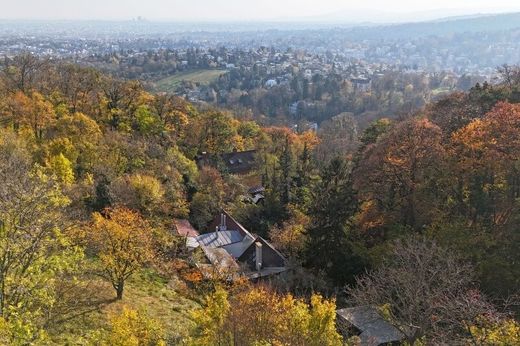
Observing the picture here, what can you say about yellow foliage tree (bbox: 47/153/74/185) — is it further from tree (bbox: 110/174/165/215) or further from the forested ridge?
tree (bbox: 110/174/165/215)

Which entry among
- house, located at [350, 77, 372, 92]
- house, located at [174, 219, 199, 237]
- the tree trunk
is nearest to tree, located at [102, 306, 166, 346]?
the tree trunk

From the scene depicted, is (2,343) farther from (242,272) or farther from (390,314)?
(242,272)

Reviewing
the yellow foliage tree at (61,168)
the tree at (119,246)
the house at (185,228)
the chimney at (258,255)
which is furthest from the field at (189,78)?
the tree at (119,246)

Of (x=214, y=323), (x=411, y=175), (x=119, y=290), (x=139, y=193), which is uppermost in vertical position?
(x=411, y=175)

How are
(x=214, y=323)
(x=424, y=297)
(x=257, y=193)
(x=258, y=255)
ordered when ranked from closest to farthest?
1. (x=214, y=323)
2. (x=424, y=297)
3. (x=258, y=255)
4. (x=257, y=193)

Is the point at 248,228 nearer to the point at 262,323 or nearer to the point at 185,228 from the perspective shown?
the point at 185,228

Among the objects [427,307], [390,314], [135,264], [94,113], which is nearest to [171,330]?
[135,264]

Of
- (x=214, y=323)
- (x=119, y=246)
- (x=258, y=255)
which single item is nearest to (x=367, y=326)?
(x=214, y=323)
